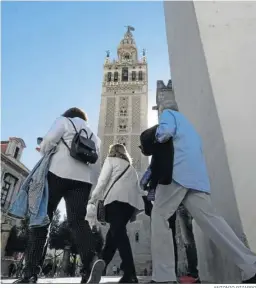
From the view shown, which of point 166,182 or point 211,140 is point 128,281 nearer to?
point 166,182

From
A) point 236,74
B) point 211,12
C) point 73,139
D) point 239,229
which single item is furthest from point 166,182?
point 211,12

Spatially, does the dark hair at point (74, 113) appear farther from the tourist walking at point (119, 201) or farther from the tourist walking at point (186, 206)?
the tourist walking at point (186, 206)

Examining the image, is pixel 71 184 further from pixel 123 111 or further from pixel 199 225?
pixel 123 111

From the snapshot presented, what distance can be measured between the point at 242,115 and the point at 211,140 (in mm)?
316

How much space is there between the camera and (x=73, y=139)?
1667 mm

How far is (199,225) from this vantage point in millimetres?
1456

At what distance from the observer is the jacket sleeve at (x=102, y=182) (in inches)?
76.7

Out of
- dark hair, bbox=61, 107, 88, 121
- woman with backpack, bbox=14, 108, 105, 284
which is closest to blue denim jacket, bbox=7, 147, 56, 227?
woman with backpack, bbox=14, 108, 105, 284

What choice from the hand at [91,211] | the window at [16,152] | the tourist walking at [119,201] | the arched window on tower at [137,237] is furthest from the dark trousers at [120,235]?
the arched window on tower at [137,237]

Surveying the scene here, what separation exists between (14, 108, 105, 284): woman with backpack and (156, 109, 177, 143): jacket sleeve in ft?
1.41

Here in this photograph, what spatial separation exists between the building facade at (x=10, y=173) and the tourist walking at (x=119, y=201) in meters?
15.1

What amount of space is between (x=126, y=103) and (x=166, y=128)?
38.6 meters

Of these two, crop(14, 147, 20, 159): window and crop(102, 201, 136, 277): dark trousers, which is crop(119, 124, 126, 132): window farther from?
crop(102, 201, 136, 277): dark trousers

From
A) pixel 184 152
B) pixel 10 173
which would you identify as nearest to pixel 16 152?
pixel 10 173
